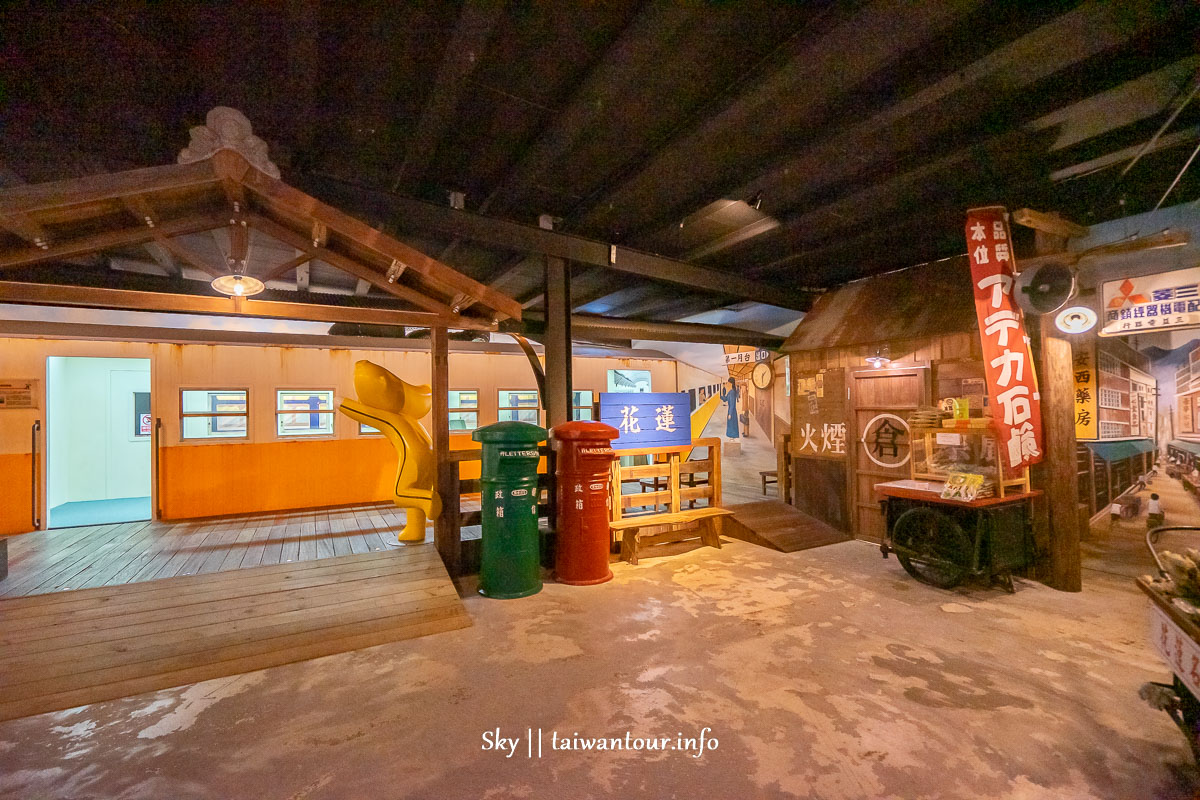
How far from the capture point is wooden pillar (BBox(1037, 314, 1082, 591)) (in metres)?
4.95

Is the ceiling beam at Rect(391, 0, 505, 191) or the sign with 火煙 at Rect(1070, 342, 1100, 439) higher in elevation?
the ceiling beam at Rect(391, 0, 505, 191)

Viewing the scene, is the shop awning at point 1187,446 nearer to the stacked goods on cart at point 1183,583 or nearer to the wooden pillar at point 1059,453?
the wooden pillar at point 1059,453

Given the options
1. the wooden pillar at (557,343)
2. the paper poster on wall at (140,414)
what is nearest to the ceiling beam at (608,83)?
the wooden pillar at (557,343)

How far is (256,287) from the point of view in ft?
13.9

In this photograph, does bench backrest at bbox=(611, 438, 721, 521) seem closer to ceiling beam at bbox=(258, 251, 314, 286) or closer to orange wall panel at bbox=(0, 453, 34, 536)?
ceiling beam at bbox=(258, 251, 314, 286)

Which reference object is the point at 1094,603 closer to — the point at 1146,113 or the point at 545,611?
the point at 1146,113

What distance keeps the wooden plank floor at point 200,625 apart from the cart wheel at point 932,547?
4.89m

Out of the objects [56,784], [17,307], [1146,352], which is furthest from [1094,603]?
[17,307]

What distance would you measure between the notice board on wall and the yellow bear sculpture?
6037 millimetres

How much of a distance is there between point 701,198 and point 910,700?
4.80 meters

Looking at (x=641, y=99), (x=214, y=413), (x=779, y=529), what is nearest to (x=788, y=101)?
(x=641, y=99)

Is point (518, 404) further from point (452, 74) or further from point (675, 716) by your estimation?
point (675, 716)

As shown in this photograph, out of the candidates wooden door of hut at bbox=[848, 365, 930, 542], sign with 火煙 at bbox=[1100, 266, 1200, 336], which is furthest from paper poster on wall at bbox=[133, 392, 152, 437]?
sign with 火煙 at bbox=[1100, 266, 1200, 336]

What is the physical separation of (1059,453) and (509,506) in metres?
6.00
